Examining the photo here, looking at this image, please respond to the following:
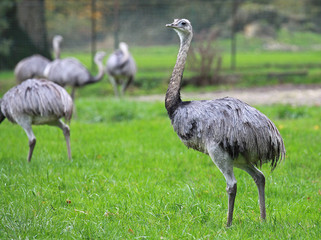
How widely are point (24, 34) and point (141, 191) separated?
1246 cm

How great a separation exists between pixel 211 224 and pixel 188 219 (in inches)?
8.9

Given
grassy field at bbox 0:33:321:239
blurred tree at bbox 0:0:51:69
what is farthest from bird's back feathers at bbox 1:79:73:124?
blurred tree at bbox 0:0:51:69

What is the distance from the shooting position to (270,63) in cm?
1770

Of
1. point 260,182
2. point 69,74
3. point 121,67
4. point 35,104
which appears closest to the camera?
point 260,182

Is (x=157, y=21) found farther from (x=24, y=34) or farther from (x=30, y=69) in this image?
(x=30, y=69)

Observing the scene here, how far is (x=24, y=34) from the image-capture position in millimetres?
16484

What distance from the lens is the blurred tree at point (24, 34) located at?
16453 mm

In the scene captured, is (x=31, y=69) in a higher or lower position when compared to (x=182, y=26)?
lower

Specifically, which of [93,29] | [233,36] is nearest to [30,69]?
[93,29]

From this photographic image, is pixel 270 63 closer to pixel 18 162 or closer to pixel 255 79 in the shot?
pixel 255 79

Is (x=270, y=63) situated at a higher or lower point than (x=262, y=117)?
lower

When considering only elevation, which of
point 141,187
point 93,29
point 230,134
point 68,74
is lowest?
point 68,74

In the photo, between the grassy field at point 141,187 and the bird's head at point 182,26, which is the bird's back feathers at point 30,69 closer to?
the grassy field at point 141,187

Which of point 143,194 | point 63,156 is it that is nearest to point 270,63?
point 63,156
